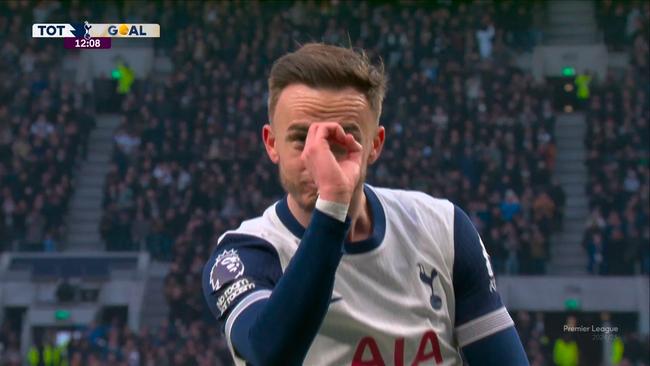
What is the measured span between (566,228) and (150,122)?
660cm

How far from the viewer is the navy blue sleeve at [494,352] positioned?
106 inches

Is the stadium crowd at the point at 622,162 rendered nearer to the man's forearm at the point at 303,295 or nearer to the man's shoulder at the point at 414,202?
the man's shoulder at the point at 414,202

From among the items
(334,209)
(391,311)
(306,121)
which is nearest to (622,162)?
(391,311)

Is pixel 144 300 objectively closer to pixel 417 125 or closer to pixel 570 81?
pixel 417 125

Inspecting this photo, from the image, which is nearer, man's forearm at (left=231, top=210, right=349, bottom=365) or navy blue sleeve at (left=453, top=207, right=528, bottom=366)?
man's forearm at (left=231, top=210, right=349, bottom=365)

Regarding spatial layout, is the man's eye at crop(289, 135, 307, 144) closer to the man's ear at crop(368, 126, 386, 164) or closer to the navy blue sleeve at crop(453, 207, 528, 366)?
the man's ear at crop(368, 126, 386, 164)

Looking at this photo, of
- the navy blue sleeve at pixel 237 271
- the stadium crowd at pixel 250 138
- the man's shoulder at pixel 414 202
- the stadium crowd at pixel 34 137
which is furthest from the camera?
the stadium crowd at pixel 34 137

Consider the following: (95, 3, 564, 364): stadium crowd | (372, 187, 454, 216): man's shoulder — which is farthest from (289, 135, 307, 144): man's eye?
(95, 3, 564, 364): stadium crowd

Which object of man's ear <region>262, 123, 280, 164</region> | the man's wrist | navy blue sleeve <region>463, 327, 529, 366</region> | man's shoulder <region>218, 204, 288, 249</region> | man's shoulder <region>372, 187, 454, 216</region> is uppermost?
man's ear <region>262, 123, 280, 164</region>

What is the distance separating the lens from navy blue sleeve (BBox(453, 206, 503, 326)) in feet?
8.90

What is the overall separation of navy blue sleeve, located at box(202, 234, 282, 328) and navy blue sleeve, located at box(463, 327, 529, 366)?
18.0 inches

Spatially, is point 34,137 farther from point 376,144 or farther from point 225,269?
point 376,144

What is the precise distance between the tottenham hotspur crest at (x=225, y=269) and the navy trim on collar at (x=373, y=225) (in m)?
0.14

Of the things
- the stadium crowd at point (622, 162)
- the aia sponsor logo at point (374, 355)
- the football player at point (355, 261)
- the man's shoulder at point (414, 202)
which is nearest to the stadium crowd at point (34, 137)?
the stadium crowd at point (622, 162)
